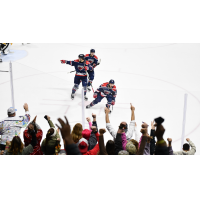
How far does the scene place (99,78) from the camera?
11.0 metres

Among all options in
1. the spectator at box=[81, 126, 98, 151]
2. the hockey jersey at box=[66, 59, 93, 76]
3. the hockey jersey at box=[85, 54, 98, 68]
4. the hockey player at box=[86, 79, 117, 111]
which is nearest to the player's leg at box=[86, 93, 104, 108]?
the hockey player at box=[86, 79, 117, 111]

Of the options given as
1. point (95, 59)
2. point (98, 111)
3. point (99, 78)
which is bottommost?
point (98, 111)

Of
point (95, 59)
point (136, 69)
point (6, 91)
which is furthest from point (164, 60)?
point (6, 91)

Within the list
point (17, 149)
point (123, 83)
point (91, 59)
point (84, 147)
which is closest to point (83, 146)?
point (84, 147)

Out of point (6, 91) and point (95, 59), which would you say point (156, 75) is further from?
point (6, 91)

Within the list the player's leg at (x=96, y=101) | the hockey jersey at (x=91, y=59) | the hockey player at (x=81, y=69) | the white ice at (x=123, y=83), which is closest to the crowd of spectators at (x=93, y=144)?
the white ice at (x=123, y=83)

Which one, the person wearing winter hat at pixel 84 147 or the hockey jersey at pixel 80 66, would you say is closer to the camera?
the person wearing winter hat at pixel 84 147

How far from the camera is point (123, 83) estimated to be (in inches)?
420

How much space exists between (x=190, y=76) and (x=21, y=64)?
6687 mm

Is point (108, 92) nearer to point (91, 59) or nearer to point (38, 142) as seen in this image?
point (91, 59)

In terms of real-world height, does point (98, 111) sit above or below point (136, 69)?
below

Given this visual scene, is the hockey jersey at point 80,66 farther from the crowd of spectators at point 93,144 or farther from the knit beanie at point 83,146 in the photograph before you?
the knit beanie at point 83,146

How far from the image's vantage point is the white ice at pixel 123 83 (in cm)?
806

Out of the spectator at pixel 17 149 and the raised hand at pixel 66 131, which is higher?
the raised hand at pixel 66 131
